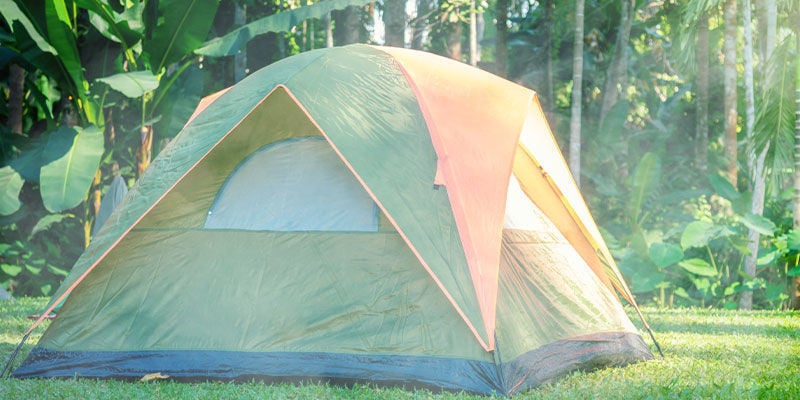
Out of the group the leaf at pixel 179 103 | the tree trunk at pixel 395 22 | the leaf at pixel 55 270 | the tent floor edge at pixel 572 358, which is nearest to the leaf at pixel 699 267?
the tree trunk at pixel 395 22

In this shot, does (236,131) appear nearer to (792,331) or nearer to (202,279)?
(202,279)

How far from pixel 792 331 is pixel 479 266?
4021 mm

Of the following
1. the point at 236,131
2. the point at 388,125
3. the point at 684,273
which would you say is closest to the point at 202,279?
the point at 236,131

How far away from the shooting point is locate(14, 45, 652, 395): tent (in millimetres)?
4238

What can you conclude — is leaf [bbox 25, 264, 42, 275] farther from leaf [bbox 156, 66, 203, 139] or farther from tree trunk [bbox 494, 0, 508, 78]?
tree trunk [bbox 494, 0, 508, 78]

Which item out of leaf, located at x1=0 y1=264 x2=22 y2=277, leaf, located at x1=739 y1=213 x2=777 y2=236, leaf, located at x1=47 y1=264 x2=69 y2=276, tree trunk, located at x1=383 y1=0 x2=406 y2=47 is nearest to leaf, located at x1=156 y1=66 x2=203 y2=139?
leaf, located at x1=47 y1=264 x2=69 y2=276

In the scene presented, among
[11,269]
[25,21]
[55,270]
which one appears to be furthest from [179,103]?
[11,269]

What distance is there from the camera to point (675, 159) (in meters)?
15.2

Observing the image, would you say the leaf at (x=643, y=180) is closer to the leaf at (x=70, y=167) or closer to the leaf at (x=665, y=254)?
the leaf at (x=665, y=254)

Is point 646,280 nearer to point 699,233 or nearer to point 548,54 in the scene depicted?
point 699,233

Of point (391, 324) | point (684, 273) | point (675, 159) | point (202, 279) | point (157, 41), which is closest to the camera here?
point (391, 324)

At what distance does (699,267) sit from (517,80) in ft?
22.1

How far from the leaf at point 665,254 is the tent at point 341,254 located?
201 inches

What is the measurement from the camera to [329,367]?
4.32m
